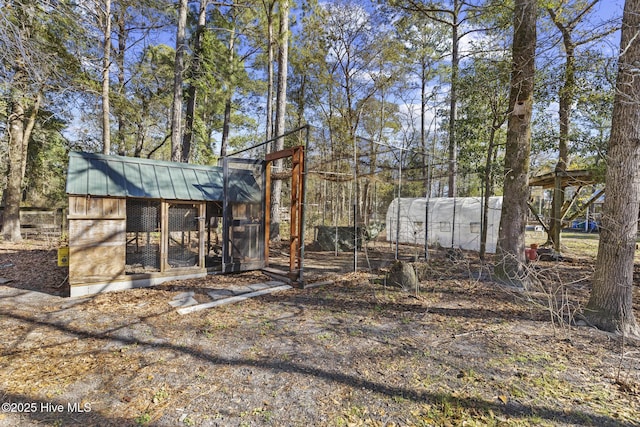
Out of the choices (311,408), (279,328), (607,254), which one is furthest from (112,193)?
(607,254)

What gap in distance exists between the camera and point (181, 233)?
6.37m

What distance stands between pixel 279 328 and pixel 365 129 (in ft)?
55.4

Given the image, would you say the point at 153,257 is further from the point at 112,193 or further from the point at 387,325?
the point at 387,325

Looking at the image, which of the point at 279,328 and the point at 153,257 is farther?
the point at 153,257

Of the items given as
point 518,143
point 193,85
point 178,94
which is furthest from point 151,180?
point 193,85

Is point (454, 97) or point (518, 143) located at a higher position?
point (454, 97)

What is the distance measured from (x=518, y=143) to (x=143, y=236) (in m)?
7.98

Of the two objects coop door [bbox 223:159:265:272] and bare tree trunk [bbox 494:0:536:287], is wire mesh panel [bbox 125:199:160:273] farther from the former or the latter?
bare tree trunk [bbox 494:0:536:287]

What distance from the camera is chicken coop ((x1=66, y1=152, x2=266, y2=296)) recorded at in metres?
4.96

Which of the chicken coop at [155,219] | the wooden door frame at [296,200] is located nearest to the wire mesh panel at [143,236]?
the chicken coop at [155,219]

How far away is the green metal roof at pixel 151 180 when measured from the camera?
16.5 ft

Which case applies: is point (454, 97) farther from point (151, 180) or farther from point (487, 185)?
point (151, 180)

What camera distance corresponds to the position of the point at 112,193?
5.07 m

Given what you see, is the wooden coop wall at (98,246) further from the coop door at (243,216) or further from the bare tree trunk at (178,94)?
the bare tree trunk at (178,94)
